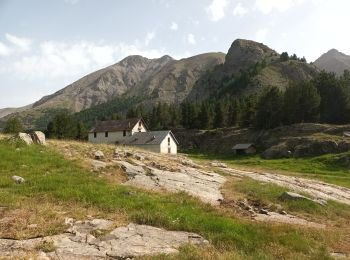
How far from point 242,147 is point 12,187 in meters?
87.3

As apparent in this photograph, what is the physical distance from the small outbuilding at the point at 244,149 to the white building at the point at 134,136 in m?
16.4

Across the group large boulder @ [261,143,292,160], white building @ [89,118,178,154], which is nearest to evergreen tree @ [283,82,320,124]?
large boulder @ [261,143,292,160]

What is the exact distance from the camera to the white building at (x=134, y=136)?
9612cm

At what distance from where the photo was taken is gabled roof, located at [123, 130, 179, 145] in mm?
95875

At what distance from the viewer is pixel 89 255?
44.5 ft

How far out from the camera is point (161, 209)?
19031 mm

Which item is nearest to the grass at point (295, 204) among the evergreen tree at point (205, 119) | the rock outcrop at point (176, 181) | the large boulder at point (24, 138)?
the rock outcrop at point (176, 181)

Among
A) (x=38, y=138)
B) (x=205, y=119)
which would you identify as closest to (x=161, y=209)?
(x=38, y=138)

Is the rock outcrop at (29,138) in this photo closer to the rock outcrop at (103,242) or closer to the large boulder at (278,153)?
the rock outcrop at (103,242)

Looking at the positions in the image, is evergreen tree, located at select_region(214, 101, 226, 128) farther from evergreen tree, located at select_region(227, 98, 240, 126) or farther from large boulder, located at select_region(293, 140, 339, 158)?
large boulder, located at select_region(293, 140, 339, 158)

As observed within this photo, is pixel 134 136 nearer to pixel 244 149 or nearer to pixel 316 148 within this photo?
pixel 244 149

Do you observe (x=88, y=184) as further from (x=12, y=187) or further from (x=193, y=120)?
(x=193, y=120)

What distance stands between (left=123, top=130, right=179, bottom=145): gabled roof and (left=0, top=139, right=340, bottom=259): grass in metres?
68.5

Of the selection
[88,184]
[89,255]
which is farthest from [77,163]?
[89,255]
